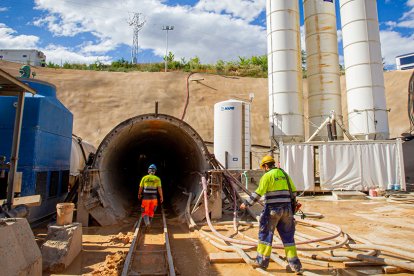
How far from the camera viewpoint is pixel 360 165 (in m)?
15.0

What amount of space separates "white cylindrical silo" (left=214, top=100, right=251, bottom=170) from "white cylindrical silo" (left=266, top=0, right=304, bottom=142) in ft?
5.52

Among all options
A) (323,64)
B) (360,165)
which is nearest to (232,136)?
(360,165)

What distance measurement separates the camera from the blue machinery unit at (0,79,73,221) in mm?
7965

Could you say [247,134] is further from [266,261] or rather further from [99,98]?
[99,98]

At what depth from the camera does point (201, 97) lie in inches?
1325

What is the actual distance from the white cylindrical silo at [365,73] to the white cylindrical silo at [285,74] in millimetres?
2700

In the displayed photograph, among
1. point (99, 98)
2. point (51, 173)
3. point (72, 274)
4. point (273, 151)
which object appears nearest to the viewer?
point (72, 274)

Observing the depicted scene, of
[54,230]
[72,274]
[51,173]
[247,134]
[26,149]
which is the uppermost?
[247,134]

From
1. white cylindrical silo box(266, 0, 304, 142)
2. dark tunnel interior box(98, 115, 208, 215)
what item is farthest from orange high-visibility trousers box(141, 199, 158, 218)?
white cylindrical silo box(266, 0, 304, 142)

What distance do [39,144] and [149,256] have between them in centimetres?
451

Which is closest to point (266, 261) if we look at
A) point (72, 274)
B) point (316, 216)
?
point (72, 274)

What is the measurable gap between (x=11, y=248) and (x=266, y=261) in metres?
3.60

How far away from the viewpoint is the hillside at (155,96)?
30.7 metres

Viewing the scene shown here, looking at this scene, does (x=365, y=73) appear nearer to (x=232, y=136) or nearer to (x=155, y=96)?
(x=232, y=136)
